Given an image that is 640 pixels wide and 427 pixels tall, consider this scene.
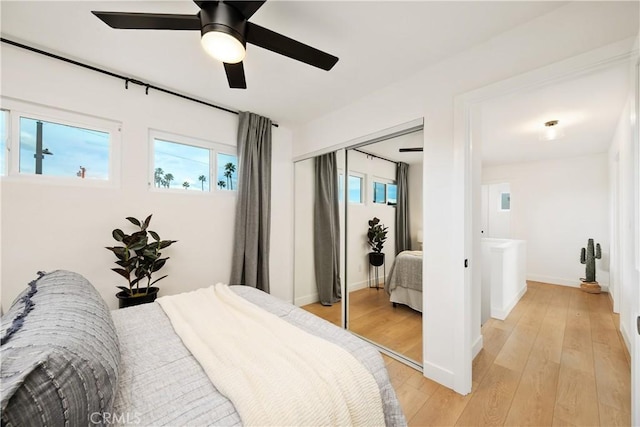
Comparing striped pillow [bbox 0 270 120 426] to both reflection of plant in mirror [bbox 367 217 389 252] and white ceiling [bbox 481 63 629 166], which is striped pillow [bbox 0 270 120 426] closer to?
reflection of plant in mirror [bbox 367 217 389 252]

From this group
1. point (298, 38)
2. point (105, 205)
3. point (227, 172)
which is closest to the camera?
point (298, 38)

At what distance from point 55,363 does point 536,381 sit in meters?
2.85

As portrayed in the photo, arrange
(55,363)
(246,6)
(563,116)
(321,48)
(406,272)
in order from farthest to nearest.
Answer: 1. (563,116)
2. (406,272)
3. (321,48)
4. (246,6)
5. (55,363)

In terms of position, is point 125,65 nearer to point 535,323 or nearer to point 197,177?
point 197,177

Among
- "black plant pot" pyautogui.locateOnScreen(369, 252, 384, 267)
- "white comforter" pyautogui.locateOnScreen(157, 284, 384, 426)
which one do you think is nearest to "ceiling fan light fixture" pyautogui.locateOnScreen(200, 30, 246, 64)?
"white comforter" pyautogui.locateOnScreen(157, 284, 384, 426)

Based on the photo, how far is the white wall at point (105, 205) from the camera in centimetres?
188

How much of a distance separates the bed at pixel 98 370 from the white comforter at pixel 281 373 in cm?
2

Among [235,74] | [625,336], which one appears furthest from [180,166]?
[625,336]

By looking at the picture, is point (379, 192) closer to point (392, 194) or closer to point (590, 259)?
point (392, 194)

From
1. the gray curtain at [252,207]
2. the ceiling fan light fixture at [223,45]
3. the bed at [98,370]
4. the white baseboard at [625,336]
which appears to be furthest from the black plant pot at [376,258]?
the white baseboard at [625,336]

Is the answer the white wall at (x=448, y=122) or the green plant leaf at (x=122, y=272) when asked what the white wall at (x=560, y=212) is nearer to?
the white wall at (x=448, y=122)

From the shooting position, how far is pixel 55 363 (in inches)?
26.9

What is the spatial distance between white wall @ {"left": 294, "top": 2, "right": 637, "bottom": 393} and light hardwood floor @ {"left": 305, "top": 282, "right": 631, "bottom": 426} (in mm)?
191

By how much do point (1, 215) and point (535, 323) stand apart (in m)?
5.14
